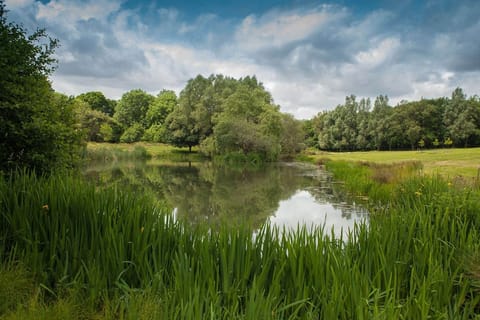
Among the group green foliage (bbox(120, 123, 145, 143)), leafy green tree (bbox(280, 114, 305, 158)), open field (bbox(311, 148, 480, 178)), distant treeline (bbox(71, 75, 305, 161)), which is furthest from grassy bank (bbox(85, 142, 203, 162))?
open field (bbox(311, 148, 480, 178))

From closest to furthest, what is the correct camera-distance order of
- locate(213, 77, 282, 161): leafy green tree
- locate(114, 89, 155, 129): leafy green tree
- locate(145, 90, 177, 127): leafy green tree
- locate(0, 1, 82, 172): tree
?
locate(0, 1, 82, 172): tree, locate(213, 77, 282, 161): leafy green tree, locate(145, 90, 177, 127): leafy green tree, locate(114, 89, 155, 129): leafy green tree

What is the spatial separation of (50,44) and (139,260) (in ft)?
19.6

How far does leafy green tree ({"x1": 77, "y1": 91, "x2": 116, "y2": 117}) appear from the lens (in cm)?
6594

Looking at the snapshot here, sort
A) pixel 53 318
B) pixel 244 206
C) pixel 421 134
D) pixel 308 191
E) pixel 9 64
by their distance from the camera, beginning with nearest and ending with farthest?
pixel 53 318 → pixel 9 64 → pixel 244 206 → pixel 308 191 → pixel 421 134

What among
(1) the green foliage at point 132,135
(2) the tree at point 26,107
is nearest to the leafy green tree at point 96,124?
(1) the green foliage at point 132,135

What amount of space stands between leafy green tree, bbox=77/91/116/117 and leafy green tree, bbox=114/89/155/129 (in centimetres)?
692

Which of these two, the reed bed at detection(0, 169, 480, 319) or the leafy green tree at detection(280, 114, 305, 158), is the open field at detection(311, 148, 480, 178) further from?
the leafy green tree at detection(280, 114, 305, 158)

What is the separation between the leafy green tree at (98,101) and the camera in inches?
2596

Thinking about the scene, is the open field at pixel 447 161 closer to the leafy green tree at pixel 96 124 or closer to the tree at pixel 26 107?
the tree at pixel 26 107

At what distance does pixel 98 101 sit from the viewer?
67562 mm

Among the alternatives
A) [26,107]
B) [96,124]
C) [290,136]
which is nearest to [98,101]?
[96,124]

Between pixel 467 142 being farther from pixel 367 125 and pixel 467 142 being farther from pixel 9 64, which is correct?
pixel 9 64

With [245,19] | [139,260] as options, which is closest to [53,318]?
[139,260]

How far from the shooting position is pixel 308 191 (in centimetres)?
1469
